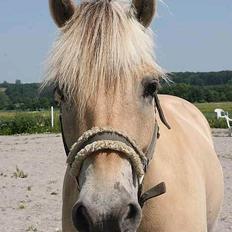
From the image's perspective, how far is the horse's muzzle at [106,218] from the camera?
2133 mm

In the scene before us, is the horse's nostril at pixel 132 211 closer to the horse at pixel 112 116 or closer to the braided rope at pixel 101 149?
the horse at pixel 112 116

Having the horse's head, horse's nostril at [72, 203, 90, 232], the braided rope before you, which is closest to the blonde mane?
the horse's head

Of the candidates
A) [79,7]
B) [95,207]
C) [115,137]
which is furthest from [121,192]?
[79,7]

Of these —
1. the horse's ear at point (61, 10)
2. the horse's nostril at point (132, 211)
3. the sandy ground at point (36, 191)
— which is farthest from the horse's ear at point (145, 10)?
the sandy ground at point (36, 191)

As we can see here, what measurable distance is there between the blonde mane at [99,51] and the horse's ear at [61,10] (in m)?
0.08

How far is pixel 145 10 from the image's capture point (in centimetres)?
278

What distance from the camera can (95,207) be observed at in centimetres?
212

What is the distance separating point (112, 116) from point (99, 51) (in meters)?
0.37

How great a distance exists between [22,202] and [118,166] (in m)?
6.14

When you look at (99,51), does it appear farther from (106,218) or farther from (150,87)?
(106,218)

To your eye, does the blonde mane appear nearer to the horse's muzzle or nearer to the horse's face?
A: the horse's face

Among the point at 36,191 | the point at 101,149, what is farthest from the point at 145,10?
the point at 36,191

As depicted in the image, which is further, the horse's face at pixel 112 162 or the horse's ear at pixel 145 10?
the horse's ear at pixel 145 10

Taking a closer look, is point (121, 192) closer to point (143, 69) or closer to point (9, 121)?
point (143, 69)
